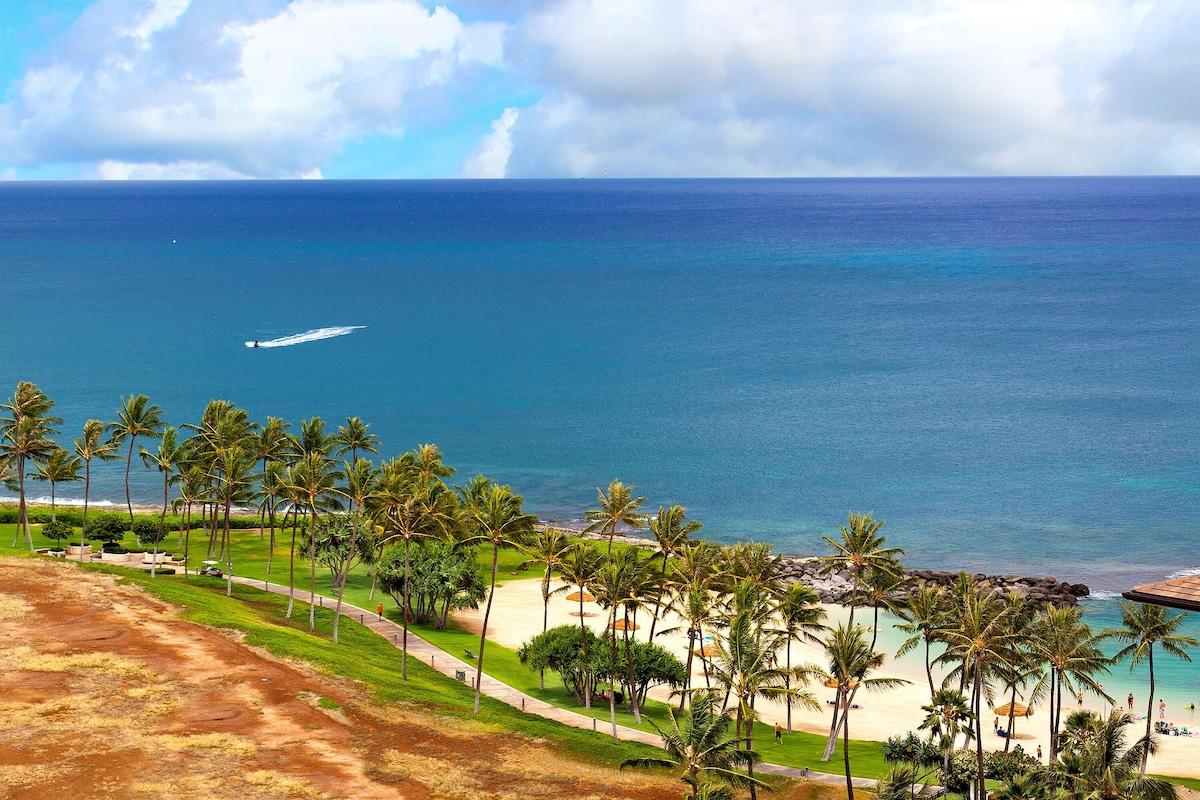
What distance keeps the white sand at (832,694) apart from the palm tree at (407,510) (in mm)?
14555

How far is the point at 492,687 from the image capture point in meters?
76.6

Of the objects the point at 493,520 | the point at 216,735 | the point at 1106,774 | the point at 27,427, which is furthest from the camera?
the point at 27,427

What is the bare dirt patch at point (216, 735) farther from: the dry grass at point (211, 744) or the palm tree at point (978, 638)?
the palm tree at point (978, 638)

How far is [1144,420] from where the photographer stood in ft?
506

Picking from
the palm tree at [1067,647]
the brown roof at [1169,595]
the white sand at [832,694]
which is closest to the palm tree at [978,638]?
the palm tree at [1067,647]

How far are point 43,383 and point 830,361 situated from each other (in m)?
130

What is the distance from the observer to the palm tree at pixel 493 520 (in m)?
68.6

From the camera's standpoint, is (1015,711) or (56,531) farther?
(56,531)

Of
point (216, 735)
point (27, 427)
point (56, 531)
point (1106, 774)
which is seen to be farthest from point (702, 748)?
point (56, 531)

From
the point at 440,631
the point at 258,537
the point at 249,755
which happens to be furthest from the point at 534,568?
the point at 249,755

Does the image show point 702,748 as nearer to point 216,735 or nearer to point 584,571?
point 584,571

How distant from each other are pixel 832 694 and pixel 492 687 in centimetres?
2626

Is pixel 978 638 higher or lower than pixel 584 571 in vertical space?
lower

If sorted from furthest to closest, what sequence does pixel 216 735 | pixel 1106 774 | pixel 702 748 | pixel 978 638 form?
pixel 216 735 → pixel 978 638 → pixel 702 748 → pixel 1106 774
